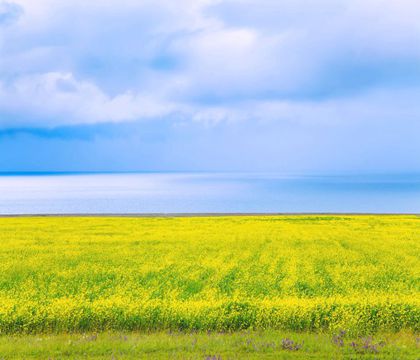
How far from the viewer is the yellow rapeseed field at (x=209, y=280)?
884 cm

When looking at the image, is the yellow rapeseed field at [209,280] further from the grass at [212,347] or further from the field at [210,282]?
the grass at [212,347]

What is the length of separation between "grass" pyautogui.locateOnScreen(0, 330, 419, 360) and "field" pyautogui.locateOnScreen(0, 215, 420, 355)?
1.54 ft

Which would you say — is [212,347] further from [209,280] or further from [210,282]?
[209,280]

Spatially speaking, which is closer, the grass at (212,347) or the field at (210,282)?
the grass at (212,347)

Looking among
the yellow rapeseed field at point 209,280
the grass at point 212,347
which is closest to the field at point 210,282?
the yellow rapeseed field at point 209,280

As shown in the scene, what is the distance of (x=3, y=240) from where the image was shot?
21.3m

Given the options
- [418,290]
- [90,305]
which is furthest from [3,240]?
[418,290]

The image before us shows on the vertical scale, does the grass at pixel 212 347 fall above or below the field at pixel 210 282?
below

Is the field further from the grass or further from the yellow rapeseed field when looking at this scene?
the grass

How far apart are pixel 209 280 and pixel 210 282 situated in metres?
0.21

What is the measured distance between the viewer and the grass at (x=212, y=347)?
6.98 metres

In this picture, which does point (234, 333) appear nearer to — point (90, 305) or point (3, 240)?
point (90, 305)

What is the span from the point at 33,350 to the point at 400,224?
2622 cm

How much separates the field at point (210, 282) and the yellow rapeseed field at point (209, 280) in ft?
0.10
